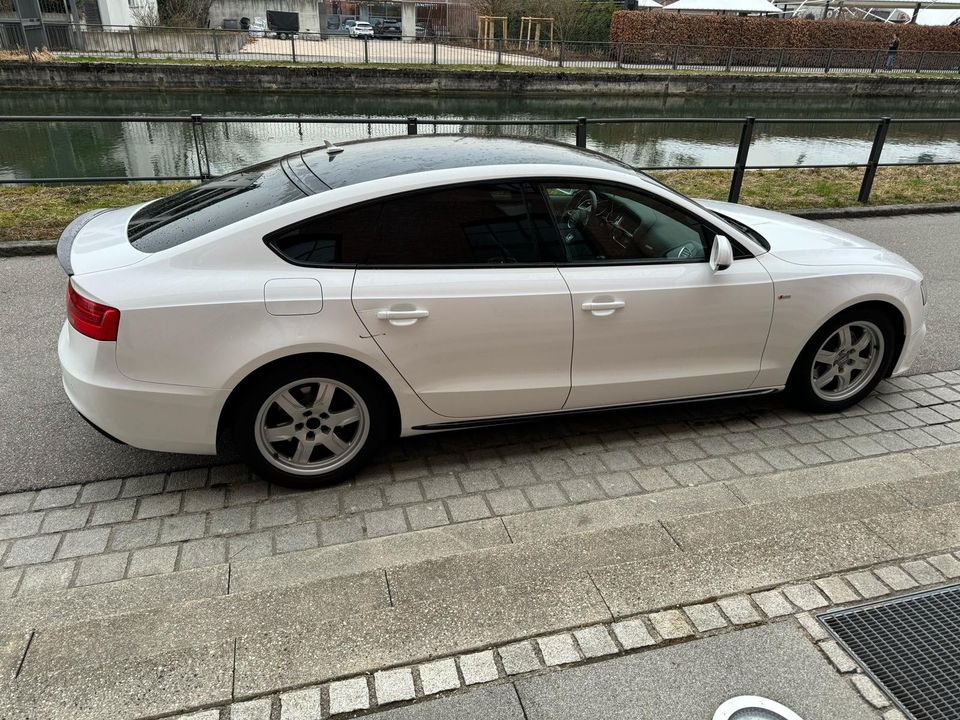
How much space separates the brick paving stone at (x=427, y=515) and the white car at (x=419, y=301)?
381 mm

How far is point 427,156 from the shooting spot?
3648mm

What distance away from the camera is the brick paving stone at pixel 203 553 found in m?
2.93

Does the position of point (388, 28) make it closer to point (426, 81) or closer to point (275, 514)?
point (426, 81)

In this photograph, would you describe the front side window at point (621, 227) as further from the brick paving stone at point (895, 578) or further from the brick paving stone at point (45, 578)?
the brick paving stone at point (45, 578)

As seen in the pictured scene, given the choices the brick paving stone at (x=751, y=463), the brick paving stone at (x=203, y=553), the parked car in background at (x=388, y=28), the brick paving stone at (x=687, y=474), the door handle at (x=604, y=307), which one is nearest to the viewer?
the brick paving stone at (x=203, y=553)

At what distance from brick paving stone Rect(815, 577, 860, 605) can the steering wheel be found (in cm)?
199

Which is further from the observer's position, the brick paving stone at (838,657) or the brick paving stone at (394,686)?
the brick paving stone at (838,657)

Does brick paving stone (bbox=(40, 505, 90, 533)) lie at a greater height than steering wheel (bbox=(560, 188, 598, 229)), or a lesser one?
lesser

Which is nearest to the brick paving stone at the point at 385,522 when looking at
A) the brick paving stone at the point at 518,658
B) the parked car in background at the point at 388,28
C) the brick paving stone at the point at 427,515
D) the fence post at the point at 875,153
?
the brick paving stone at the point at 427,515

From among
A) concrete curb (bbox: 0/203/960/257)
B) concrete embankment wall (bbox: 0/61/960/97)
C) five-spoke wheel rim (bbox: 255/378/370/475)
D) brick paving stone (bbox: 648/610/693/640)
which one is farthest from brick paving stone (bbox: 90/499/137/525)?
concrete embankment wall (bbox: 0/61/960/97)

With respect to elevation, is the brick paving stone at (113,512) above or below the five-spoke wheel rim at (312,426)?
below

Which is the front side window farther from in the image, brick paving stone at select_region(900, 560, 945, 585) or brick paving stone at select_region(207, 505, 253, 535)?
brick paving stone at select_region(207, 505, 253, 535)

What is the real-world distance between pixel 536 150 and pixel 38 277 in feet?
15.8

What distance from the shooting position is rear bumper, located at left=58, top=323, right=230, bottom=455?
306 cm
